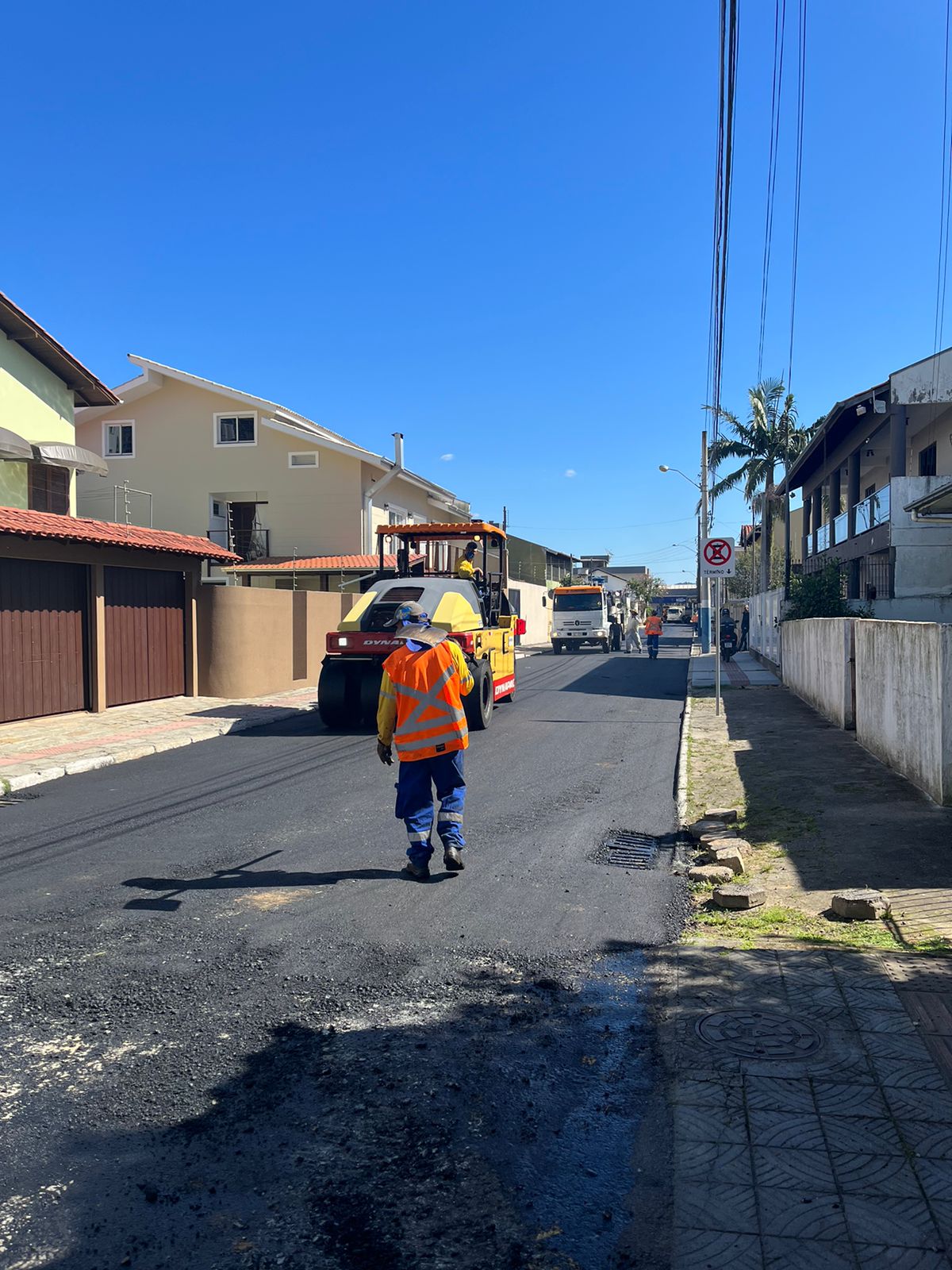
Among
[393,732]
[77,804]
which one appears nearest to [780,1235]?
[393,732]

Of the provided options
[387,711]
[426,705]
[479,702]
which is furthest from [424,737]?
[479,702]

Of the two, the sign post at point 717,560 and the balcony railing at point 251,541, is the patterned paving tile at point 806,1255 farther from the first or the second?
the balcony railing at point 251,541

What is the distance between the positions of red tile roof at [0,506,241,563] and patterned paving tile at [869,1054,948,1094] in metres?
12.6

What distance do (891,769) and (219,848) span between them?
6.40 metres

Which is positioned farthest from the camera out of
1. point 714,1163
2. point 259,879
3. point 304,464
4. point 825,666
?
point 304,464

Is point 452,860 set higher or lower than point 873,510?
lower

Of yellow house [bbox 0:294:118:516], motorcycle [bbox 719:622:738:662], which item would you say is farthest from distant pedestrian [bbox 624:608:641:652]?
yellow house [bbox 0:294:118:516]

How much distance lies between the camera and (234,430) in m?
33.2

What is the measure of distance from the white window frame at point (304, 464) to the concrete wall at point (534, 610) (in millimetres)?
15664

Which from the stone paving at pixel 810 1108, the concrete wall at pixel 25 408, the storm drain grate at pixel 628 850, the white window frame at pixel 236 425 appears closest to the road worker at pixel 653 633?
the white window frame at pixel 236 425

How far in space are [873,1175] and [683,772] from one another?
747 cm

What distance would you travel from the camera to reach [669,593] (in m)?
115

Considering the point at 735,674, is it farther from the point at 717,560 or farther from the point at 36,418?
the point at 36,418

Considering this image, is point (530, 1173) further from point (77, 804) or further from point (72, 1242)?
point (77, 804)
